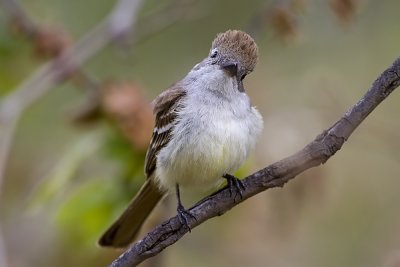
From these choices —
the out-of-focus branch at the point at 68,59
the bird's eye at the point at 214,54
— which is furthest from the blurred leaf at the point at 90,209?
the bird's eye at the point at 214,54

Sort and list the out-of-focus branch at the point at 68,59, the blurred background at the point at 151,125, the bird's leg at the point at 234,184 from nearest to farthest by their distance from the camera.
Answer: the bird's leg at the point at 234,184 < the blurred background at the point at 151,125 < the out-of-focus branch at the point at 68,59

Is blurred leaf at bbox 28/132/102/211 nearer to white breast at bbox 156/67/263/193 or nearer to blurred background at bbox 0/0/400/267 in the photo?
blurred background at bbox 0/0/400/267

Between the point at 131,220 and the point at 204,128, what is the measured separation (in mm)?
781

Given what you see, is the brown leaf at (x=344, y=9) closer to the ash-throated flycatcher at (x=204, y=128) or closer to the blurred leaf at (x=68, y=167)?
the ash-throated flycatcher at (x=204, y=128)

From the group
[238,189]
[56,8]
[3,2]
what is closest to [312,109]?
[238,189]

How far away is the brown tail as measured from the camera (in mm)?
4797

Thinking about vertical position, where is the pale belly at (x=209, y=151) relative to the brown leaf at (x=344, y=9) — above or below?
below

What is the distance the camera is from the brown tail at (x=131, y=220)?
480 cm

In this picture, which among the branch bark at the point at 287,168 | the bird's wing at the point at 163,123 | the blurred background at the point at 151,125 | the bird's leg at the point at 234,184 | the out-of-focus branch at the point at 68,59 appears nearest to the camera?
the branch bark at the point at 287,168

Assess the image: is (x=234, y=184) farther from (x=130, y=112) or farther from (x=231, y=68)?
(x=130, y=112)

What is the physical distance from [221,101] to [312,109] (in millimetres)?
922

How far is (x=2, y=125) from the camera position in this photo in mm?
4918

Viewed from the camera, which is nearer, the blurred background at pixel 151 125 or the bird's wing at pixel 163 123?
the bird's wing at pixel 163 123

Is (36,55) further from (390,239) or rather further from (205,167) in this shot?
(390,239)
